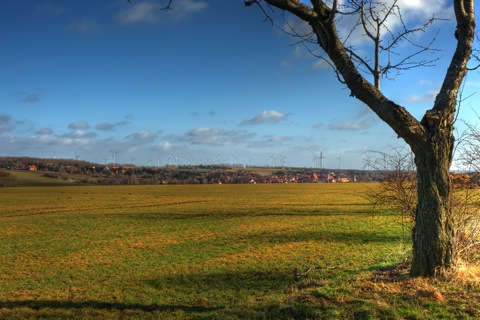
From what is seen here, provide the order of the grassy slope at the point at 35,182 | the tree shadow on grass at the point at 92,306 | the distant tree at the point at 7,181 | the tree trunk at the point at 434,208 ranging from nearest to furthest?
the tree trunk at the point at 434,208
the tree shadow on grass at the point at 92,306
the distant tree at the point at 7,181
the grassy slope at the point at 35,182

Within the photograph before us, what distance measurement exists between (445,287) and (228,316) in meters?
4.04

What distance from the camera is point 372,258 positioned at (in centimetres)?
1419

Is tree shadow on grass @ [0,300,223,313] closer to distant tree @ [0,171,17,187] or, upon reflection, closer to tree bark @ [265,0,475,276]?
tree bark @ [265,0,475,276]

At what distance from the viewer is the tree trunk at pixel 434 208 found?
24.5ft

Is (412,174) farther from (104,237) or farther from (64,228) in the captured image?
(64,228)

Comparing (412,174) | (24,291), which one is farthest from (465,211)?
(24,291)

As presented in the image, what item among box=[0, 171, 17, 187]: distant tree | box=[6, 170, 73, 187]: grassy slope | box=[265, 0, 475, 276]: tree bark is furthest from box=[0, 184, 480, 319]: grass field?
Answer: box=[6, 170, 73, 187]: grassy slope

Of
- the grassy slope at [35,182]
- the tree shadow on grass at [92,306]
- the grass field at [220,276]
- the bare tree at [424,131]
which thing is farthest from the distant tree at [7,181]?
the bare tree at [424,131]

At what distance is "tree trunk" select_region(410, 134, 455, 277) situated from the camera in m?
7.46

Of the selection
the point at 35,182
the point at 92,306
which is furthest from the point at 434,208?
the point at 35,182

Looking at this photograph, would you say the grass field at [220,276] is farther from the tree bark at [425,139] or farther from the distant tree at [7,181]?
the distant tree at [7,181]

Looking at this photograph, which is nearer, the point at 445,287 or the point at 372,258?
the point at 445,287

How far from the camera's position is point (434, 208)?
24.5 feet

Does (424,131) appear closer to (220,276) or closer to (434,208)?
(434,208)
